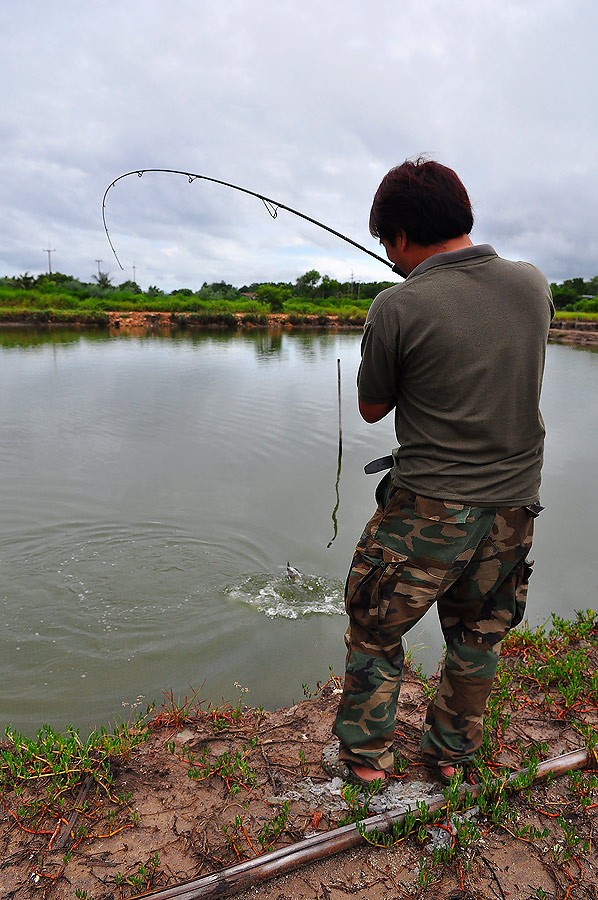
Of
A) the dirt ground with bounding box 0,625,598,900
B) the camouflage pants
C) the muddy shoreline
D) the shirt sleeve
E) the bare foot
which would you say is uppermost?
the muddy shoreline

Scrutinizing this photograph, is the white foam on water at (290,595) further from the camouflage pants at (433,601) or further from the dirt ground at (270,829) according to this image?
the camouflage pants at (433,601)

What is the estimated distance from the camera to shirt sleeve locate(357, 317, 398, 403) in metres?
1.58

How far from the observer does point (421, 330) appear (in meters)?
1.52

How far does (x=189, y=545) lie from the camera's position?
495 centimetres

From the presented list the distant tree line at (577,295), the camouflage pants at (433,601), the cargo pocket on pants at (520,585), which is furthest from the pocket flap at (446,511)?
the distant tree line at (577,295)

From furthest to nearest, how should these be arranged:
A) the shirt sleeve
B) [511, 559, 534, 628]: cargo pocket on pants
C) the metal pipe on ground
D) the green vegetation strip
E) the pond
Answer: the green vegetation strip
the pond
[511, 559, 534, 628]: cargo pocket on pants
the shirt sleeve
the metal pipe on ground

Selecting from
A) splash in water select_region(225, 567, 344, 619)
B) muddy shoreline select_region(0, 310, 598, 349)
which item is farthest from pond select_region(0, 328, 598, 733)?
muddy shoreline select_region(0, 310, 598, 349)

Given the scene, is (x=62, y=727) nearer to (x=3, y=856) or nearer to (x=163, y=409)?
(x=3, y=856)

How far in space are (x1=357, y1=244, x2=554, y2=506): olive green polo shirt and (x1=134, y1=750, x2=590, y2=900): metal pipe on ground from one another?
1040mm

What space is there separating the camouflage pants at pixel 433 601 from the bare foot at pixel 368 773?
24 millimetres

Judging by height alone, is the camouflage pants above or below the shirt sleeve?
below

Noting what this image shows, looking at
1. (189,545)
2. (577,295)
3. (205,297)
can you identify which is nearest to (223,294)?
(205,297)

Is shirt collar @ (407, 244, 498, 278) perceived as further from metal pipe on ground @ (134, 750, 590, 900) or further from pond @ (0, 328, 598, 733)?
pond @ (0, 328, 598, 733)

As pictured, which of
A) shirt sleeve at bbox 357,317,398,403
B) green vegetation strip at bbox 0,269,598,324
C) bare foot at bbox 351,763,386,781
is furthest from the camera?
green vegetation strip at bbox 0,269,598,324
